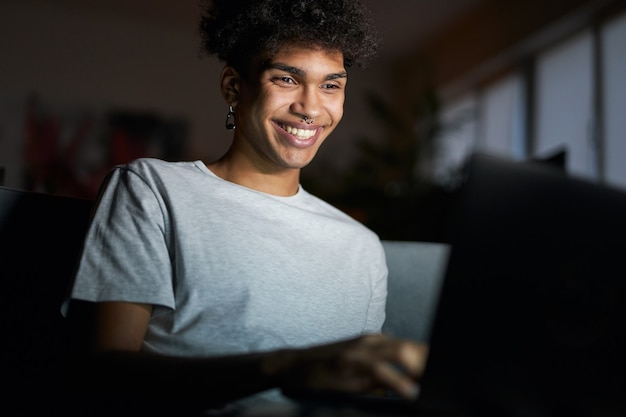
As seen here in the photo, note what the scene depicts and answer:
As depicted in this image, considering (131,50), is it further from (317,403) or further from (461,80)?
(317,403)

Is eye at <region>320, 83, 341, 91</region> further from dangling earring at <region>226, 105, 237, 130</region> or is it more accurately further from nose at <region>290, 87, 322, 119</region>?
dangling earring at <region>226, 105, 237, 130</region>

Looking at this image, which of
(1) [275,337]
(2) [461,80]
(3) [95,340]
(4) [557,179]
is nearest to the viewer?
(4) [557,179]

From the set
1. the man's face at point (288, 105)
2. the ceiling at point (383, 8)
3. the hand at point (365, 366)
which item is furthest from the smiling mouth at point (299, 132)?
the ceiling at point (383, 8)

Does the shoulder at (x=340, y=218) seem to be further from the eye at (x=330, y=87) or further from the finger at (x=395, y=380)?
the finger at (x=395, y=380)

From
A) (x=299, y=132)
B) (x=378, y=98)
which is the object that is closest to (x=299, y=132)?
(x=299, y=132)

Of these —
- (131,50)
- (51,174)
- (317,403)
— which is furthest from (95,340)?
(131,50)

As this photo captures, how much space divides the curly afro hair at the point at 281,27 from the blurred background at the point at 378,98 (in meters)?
2.49

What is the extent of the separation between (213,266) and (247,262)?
62mm

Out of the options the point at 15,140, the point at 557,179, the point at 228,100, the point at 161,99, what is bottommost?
the point at 557,179

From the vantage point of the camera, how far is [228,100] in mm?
1317

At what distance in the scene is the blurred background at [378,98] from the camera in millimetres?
3980

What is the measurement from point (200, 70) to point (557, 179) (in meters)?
5.27

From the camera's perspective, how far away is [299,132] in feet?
4.13

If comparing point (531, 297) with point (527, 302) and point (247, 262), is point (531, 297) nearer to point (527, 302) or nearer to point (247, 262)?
point (527, 302)
